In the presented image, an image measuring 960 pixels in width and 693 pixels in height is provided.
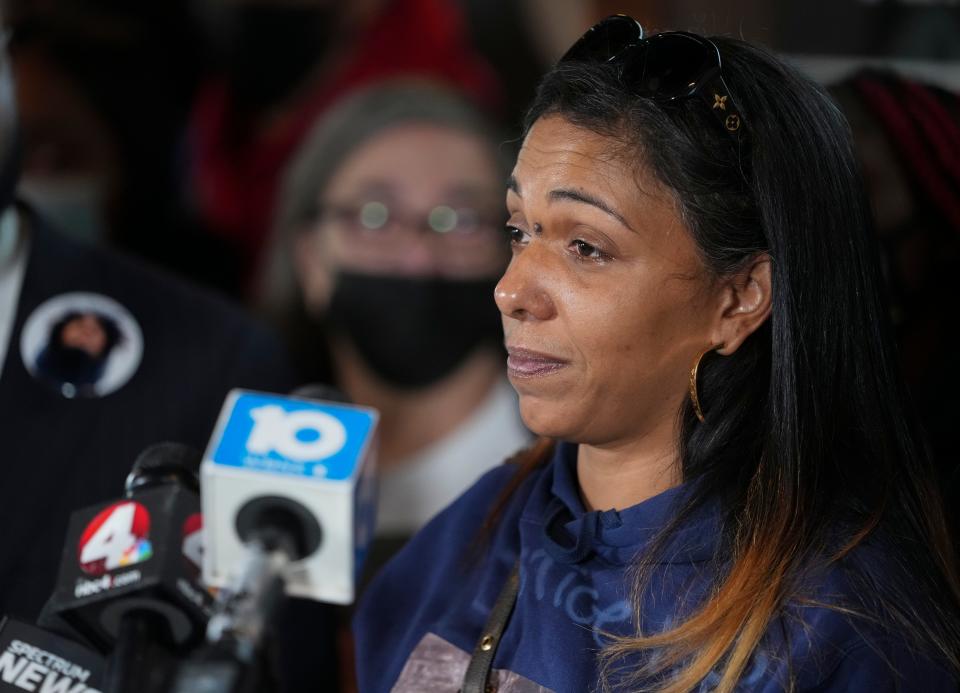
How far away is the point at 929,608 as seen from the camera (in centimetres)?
160

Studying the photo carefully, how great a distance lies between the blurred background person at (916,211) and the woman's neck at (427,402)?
50.5 inches

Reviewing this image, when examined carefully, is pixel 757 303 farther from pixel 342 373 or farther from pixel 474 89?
pixel 474 89

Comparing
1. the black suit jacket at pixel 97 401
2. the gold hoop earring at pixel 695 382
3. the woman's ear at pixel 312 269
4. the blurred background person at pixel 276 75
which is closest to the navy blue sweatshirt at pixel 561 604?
the gold hoop earring at pixel 695 382

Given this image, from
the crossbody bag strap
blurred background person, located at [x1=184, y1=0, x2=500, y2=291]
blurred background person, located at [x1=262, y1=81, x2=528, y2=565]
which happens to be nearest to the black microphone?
the crossbody bag strap

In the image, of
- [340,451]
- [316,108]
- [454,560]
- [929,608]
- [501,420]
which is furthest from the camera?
[316,108]

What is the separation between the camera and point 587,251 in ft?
5.41

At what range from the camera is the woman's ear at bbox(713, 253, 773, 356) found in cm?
168

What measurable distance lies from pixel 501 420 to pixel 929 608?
Result: 1838mm

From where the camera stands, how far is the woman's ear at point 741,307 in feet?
5.52

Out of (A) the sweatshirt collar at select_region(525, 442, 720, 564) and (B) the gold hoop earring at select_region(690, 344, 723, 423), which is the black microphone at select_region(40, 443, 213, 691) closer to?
(A) the sweatshirt collar at select_region(525, 442, 720, 564)

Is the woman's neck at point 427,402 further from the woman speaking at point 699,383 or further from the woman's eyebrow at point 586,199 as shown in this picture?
the woman's eyebrow at point 586,199

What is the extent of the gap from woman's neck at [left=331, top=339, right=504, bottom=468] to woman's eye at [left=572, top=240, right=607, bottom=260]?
176 centimetres

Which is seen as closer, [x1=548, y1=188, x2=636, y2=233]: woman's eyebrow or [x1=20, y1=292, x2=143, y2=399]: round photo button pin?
[x1=548, y1=188, x2=636, y2=233]: woman's eyebrow

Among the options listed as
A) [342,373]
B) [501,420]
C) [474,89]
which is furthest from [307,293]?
[474,89]
